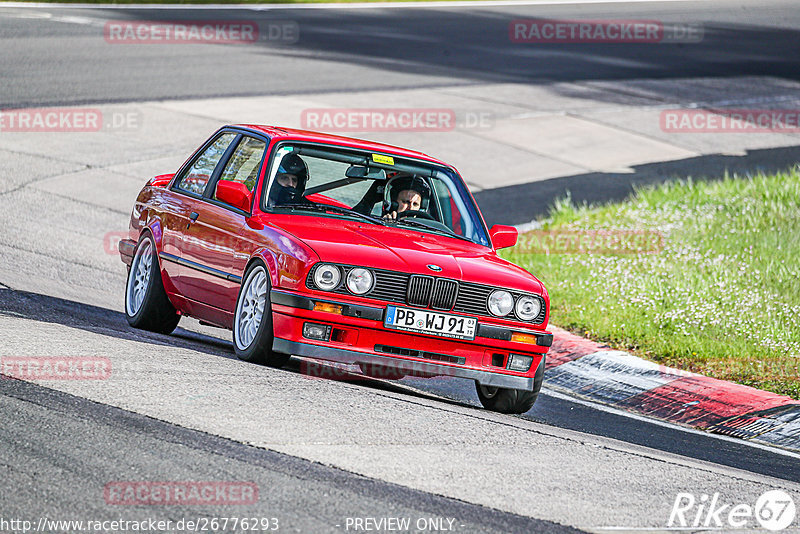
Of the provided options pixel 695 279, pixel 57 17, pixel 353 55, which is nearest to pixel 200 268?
pixel 695 279

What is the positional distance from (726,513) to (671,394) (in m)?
3.27

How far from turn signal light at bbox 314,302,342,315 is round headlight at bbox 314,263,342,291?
86 mm

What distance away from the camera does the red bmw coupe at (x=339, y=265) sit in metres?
7.02

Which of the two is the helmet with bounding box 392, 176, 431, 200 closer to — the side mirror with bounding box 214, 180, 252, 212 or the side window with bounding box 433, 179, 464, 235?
the side window with bounding box 433, 179, 464, 235

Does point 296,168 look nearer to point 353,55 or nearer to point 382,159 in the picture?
point 382,159

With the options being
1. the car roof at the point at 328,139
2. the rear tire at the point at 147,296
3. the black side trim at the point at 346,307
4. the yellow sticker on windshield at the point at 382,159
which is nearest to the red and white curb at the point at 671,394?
the car roof at the point at 328,139

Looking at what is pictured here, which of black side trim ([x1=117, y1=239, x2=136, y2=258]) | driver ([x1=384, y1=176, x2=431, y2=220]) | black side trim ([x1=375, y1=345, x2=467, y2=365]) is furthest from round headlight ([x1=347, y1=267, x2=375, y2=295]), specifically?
black side trim ([x1=117, y1=239, x2=136, y2=258])

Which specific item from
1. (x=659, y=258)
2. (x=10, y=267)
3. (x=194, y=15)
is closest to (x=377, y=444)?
(x=10, y=267)

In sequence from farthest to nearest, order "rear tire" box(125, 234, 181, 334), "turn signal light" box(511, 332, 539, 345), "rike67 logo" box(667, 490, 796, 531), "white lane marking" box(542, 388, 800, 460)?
"rear tire" box(125, 234, 181, 334) < "white lane marking" box(542, 388, 800, 460) < "turn signal light" box(511, 332, 539, 345) < "rike67 logo" box(667, 490, 796, 531)

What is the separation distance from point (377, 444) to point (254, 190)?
8.84 feet

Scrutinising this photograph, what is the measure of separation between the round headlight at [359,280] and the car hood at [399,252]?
0.05 meters

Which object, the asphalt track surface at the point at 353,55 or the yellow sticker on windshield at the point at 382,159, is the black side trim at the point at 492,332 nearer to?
the yellow sticker on windshield at the point at 382,159

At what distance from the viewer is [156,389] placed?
618cm

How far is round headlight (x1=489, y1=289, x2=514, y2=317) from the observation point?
725 cm
